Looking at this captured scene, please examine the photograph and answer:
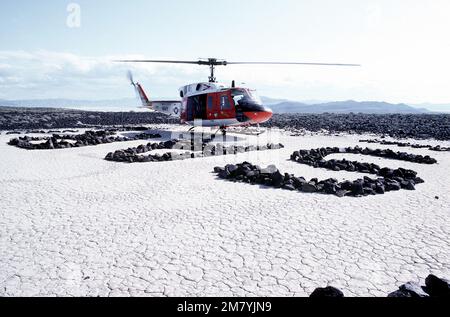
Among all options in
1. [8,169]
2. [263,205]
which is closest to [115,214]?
[263,205]

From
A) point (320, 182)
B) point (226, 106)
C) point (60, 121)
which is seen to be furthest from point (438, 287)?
point (60, 121)

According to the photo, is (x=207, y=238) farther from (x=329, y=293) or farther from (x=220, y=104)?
(x=220, y=104)

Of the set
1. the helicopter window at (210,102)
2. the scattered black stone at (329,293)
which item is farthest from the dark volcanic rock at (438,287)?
the helicopter window at (210,102)

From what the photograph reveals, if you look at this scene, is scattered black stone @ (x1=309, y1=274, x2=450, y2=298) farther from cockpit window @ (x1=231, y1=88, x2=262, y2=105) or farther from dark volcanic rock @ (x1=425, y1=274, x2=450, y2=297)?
cockpit window @ (x1=231, y1=88, x2=262, y2=105)

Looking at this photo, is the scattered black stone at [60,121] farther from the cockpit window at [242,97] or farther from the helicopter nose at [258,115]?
the helicopter nose at [258,115]

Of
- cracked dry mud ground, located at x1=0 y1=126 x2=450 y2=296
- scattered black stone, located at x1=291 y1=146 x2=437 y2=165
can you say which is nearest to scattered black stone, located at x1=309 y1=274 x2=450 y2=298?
cracked dry mud ground, located at x1=0 y1=126 x2=450 y2=296

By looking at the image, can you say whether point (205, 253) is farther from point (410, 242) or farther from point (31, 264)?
point (410, 242)

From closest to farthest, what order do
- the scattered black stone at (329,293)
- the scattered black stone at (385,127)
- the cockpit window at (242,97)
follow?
the scattered black stone at (329,293) < the cockpit window at (242,97) < the scattered black stone at (385,127)
